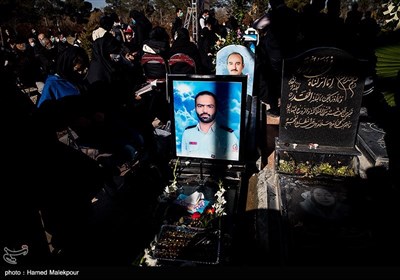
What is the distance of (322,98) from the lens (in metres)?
4.35

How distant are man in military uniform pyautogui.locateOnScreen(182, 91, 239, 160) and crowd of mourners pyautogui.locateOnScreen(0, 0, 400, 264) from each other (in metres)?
0.86

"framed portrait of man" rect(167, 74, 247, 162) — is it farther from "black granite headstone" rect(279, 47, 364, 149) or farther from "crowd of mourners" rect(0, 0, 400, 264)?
"black granite headstone" rect(279, 47, 364, 149)

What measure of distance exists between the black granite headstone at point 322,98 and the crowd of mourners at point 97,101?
1.11 feet

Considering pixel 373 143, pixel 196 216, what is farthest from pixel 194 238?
pixel 373 143

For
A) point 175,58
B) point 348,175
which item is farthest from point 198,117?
point 175,58

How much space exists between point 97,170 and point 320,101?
132 inches

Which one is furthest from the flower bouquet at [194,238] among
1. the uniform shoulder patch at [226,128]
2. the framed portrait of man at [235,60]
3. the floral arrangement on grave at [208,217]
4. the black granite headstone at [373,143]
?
the framed portrait of man at [235,60]

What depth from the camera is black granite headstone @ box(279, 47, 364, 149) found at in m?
4.14

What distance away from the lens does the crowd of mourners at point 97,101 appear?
2.19 meters

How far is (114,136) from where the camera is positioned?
14.1 ft

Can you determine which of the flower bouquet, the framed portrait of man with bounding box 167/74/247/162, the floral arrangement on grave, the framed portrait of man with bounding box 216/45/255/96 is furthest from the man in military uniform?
the framed portrait of man with bounding box 216/45/255/96

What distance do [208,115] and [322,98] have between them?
177 cm

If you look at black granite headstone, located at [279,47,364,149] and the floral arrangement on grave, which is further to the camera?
black granite headstone, located at [279,47,364,149]

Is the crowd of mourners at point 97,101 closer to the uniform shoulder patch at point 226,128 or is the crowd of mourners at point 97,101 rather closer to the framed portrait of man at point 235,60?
the framed portrait of man at point 235,60
